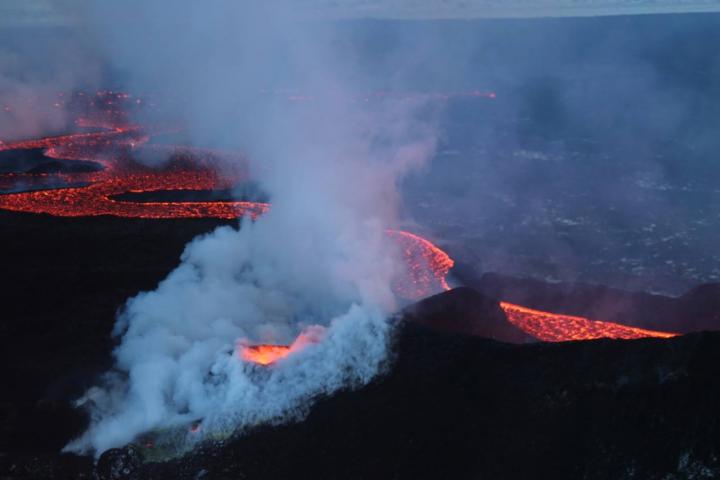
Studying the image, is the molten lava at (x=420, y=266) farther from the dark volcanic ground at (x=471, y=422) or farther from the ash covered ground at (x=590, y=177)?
the dark volcanic ground at (x=471, y=422)

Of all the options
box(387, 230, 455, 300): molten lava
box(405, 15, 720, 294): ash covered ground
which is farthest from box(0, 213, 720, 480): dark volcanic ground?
box(405, 15, 720, 294): ash covered ground

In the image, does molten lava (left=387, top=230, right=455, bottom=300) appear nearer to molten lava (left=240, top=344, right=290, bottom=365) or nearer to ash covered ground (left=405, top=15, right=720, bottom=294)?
ash covered ground (left=405, top=15, right=720, bottom=294)

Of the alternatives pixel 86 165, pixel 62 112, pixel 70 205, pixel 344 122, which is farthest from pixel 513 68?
pixel 70 205

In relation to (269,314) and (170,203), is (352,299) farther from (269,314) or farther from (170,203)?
(170,203)

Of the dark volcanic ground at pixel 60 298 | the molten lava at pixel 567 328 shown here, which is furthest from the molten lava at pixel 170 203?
the dark volcanic ground at pixel 60 298

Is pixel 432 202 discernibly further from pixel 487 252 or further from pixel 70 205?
pixel 70 205
